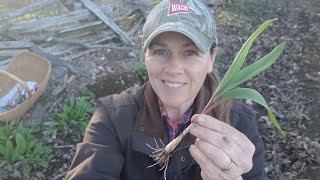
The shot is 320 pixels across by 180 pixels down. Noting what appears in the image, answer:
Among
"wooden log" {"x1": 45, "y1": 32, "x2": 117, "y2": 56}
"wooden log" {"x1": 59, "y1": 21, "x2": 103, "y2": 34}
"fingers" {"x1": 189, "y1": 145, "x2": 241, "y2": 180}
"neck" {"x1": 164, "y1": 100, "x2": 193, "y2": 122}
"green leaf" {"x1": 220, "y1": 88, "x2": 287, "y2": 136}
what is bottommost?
"wooden log" {"x1": 45, "y1": 32, "x2": 117, "y2": 56}

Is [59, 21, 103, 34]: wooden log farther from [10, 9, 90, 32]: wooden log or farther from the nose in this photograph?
the nose

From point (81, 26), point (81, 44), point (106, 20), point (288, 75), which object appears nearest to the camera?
point (288, 75)

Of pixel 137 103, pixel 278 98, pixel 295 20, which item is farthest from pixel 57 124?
pixel 295 20

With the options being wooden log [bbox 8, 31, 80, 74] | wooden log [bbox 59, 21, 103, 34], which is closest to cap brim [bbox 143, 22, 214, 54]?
wooden log [bbox 8, 31, 80, 74]

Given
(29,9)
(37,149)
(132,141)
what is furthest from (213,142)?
(29,9)

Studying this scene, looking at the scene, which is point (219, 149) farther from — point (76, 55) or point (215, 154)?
point (76, 55)

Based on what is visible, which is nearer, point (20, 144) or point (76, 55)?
point (20, 144)
